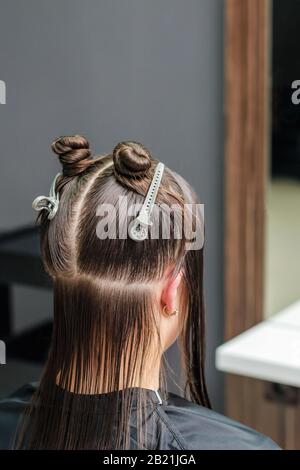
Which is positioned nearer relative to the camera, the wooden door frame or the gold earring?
the gold earring

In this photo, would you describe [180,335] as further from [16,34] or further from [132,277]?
[16,34]

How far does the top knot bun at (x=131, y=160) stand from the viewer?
84 cm

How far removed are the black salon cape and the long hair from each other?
2 centimetres

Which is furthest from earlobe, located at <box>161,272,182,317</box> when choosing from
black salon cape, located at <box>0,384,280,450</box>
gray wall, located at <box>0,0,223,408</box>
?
gray wall, located at <box>0,0,223,408</box>

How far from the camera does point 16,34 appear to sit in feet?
4.57

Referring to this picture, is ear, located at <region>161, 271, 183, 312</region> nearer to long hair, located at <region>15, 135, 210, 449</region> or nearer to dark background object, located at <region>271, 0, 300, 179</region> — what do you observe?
long hair, located at <region>15, 135, 210, 449</region>

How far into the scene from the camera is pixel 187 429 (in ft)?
3.08

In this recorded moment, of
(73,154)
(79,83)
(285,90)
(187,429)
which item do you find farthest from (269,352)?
(73,154)

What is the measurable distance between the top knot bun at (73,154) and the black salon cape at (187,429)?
0.28 metres

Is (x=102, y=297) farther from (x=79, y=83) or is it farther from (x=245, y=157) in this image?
(x=245, y=157)

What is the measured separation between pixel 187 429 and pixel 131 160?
0.33m

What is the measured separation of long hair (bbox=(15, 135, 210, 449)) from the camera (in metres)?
0.86

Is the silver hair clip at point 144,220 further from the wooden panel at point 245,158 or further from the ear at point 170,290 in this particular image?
the wooden panel at point 245,158

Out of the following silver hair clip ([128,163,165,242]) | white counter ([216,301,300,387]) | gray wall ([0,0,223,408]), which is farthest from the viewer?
white counter ([216,301,300,387])
